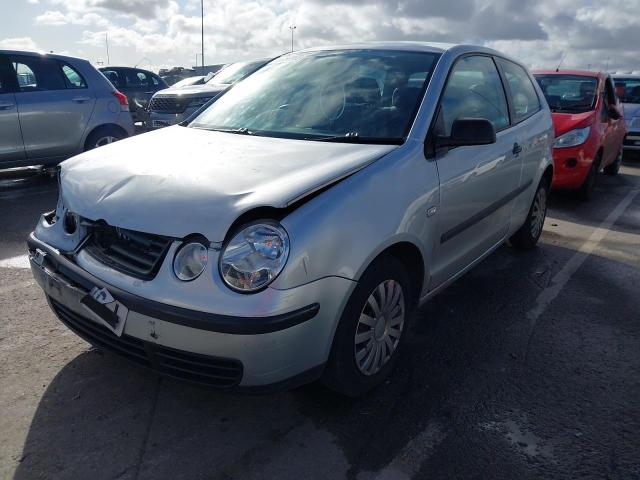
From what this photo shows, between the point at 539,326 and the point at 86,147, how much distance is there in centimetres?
652

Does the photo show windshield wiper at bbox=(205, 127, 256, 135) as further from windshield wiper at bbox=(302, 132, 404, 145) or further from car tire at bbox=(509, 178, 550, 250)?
car tire at bbox=(509, 178, 550, 250)

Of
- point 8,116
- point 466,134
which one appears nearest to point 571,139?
point 466,134

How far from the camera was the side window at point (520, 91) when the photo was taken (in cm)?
430

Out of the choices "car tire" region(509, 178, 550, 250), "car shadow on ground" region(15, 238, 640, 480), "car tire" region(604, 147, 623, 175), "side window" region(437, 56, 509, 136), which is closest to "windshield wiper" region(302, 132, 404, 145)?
"side window" region(437, 56, 509, 136)

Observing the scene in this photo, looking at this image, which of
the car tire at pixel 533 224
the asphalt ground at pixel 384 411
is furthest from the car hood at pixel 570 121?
the asphalt ground at pixel 384 411

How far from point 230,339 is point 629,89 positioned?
41.2 ft

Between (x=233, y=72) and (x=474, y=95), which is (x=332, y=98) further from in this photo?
(x=233, y=72)

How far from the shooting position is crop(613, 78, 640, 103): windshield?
1177 centimetres

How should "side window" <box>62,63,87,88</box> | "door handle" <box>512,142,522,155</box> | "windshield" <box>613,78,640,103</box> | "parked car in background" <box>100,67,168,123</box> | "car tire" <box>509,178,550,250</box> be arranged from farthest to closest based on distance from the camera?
1. "parked car in background" <box>100,67,168,123</box>
2. "windshield" <box>613,78,640,103</box>
3. "side window" <box>62,63,87,88</box>
4. "car tire" <box>509,178,550,250</box>
5. "door handle" <box>512,142,522,155</box>

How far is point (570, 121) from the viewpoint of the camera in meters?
7.13

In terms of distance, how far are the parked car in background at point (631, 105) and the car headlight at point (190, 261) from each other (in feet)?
37.1

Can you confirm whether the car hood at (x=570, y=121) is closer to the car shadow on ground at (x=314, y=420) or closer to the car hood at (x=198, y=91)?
the car shadow on ground at (x=314, y=420)

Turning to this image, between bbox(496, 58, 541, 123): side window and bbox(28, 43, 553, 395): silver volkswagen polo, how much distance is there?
0.75 metres

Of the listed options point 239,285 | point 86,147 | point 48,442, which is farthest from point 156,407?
point 86,147
